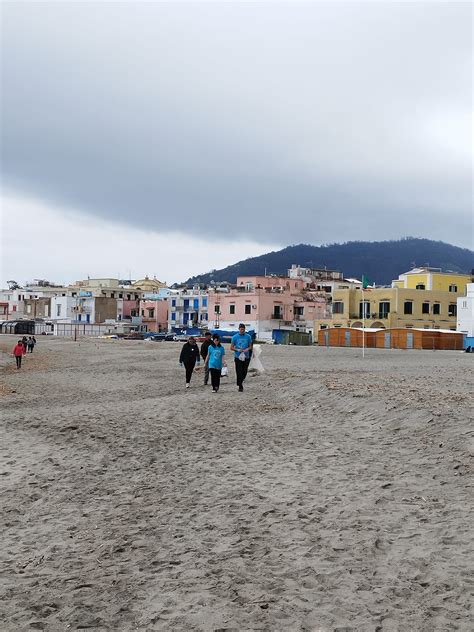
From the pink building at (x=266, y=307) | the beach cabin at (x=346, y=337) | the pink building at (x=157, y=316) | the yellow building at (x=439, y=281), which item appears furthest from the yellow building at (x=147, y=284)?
the beach cabin at (x=346, y=337)

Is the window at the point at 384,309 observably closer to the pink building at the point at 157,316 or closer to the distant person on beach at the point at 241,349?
the pink building at the point at 157,316

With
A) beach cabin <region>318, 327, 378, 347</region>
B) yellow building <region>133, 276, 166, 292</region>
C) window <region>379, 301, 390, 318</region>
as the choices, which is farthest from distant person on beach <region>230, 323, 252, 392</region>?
yellow building <region>133, 276, 166, 292</region>

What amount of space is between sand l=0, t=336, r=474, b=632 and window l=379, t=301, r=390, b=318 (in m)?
53.2

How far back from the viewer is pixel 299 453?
31.3 feet

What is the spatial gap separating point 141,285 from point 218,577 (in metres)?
131

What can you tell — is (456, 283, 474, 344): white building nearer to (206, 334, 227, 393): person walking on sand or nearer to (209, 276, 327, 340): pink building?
(209, 276, 327, 340): pink building

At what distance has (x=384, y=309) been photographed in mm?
65750

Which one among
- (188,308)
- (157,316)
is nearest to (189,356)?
(188,308)

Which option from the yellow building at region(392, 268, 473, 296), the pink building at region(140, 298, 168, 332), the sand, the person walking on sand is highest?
the yellow building at region(392, 268, 473, 296)

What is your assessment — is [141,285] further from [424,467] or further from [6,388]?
[424,467]

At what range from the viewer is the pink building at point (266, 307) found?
258 ft

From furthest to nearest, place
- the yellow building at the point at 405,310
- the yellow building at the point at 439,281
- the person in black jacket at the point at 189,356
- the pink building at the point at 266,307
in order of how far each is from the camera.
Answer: the pink building at the point at 266,307 < the yellow building at the point at 439,281 < the yellow building at the point at 405,310 < the person in black jacket at the point at 189,356

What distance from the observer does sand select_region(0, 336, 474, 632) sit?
476 cm

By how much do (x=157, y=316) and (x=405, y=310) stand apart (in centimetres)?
4687
